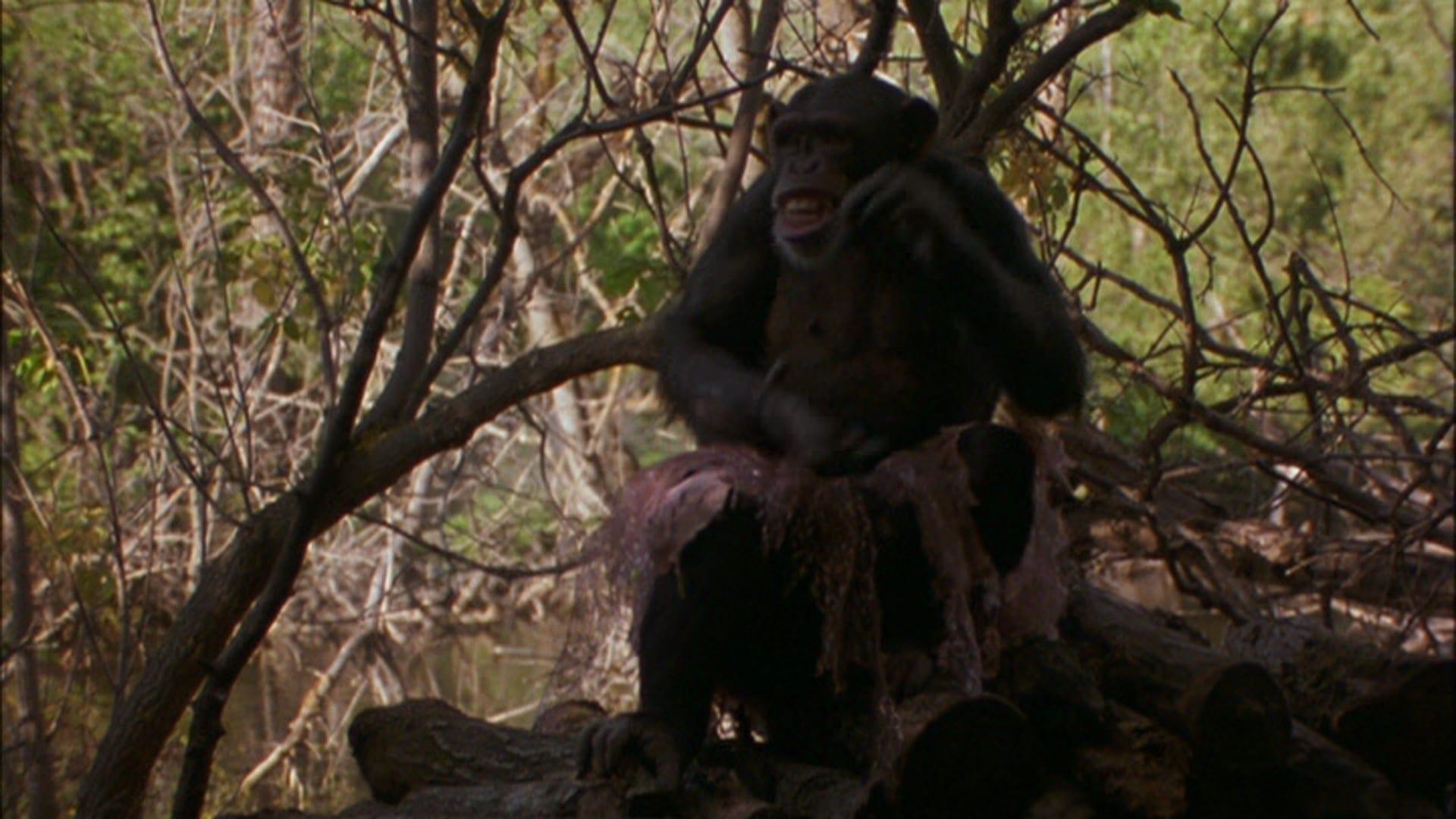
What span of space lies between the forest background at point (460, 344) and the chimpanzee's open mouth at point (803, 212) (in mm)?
258

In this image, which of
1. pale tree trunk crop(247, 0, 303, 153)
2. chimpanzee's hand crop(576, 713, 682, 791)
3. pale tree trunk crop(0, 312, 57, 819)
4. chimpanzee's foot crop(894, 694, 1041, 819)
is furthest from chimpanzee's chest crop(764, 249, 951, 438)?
pale tree trunk crop(247, 0, 303, 153)

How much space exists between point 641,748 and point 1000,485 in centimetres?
74

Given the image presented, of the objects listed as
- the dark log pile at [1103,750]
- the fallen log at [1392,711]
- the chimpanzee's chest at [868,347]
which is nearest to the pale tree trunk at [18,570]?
the dark log pile at [1103,750]

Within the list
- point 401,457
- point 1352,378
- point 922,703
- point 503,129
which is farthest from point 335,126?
point 922,703

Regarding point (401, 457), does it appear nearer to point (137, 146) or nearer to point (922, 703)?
point (922, 703)

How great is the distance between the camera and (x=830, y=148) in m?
3.46

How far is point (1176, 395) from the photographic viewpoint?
459cm

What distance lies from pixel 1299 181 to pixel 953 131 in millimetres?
11416

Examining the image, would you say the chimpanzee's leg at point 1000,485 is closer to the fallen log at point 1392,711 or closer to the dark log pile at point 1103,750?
the dark log pile at point 1103,750

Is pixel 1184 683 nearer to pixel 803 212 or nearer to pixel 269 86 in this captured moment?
pixel 803 212

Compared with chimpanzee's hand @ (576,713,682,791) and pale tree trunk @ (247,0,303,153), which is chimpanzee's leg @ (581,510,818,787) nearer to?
chimpanzee's hand @ (576,713,682,791)

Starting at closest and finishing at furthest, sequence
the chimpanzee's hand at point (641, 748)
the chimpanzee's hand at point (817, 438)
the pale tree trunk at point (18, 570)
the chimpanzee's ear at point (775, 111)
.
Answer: the chimpanzee's hand at point (641, 748) < the chimpanzee's hand at point (817, 438) < the chimpanzee's ear at point (775, 111) < the pale tree trunk at point (18, 570)

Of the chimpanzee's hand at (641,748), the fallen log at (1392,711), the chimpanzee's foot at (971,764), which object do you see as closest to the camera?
the fallen log at (1392,711)

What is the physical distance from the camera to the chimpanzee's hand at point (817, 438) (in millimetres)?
3191
